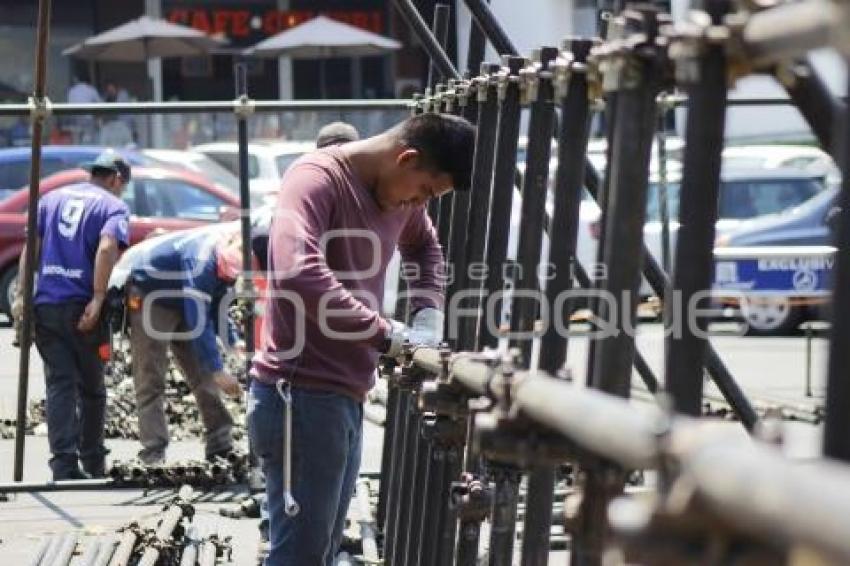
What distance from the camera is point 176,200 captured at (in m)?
18.2

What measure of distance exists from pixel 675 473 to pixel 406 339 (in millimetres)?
3079

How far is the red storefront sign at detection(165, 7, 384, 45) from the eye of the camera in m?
32.8

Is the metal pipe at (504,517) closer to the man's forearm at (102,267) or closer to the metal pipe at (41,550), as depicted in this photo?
the metal pipe at (41,550)

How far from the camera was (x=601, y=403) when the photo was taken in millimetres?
2652

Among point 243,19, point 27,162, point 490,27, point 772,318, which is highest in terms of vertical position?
point 243,19

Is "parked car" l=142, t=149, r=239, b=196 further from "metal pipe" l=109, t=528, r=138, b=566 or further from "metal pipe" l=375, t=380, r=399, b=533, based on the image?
"metal pipe" l=109, t=528, r=138, b=566

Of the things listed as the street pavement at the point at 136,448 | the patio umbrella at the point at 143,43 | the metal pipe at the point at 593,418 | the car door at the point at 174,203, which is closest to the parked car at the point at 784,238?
the street pavement at the point at 136,448

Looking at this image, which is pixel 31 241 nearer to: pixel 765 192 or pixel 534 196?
pixel 534 196

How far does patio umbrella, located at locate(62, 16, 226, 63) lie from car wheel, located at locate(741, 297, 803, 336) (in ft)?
39.9

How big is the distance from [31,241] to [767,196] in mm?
11760

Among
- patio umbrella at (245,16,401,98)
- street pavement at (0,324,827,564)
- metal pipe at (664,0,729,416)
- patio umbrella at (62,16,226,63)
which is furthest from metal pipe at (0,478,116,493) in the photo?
patio umbrella at (62,16,226,63)

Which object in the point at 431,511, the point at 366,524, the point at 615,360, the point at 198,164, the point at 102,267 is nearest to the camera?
the point at 615,360

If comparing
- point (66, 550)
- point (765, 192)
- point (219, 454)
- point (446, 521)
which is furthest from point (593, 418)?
point (765, 192)

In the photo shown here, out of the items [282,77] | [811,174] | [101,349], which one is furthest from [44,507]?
[282,77]
